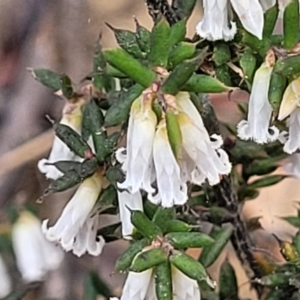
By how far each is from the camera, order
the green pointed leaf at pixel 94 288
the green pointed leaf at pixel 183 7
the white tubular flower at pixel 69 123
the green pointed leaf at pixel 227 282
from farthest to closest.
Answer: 1. the green pointed leaf at pixel 94 288
2. the green pointed leaf at pixel 227 282
3. the white tubular flower at pixel 69 123
4. the green pointed leaf at pixel 183 7

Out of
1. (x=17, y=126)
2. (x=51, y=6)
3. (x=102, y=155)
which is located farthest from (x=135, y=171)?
(x=51, y=6)

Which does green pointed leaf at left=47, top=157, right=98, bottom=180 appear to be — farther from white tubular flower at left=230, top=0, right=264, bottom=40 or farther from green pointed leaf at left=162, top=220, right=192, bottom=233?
white tubular flower at left=230, top=0, right=264, bottom=40

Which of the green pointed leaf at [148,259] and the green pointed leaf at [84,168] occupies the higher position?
the green pointed leaf at [84,168]

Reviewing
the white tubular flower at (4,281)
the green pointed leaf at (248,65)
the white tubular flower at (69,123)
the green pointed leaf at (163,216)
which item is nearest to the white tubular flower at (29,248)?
the white tubular flower at (4,281)

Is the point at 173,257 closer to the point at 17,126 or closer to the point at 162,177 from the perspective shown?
the point at 162,177

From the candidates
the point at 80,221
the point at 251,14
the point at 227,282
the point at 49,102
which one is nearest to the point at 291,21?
the point at 251,14

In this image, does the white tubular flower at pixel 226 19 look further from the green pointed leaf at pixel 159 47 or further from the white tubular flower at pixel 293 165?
the white tubular flower at pixel 293 165

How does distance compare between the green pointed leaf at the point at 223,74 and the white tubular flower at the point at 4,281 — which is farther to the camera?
the white tubular flower at the point at 4,281
